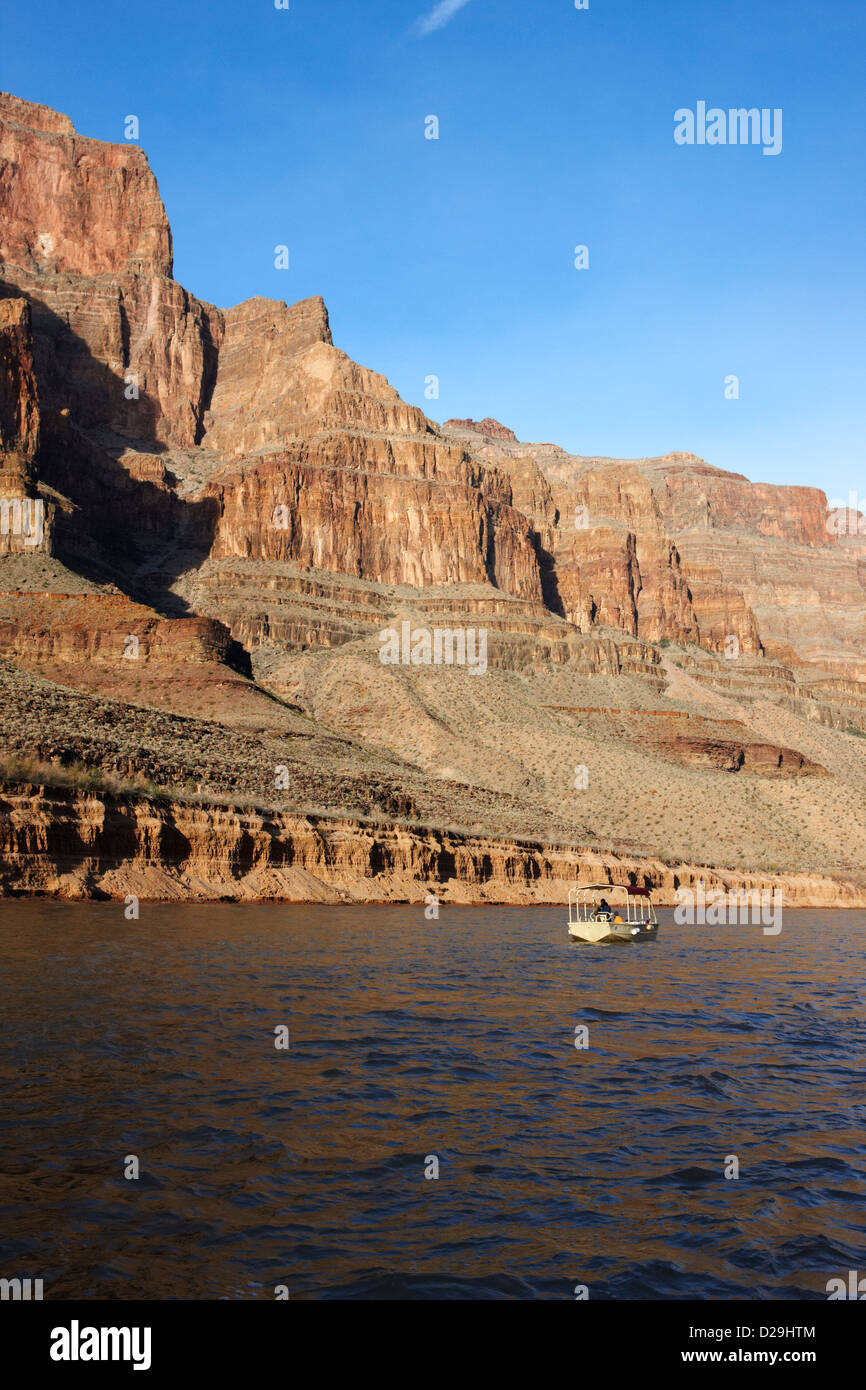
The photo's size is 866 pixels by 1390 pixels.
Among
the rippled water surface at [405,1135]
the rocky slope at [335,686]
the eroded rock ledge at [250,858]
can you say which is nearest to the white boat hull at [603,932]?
the eroded rock ledge at [250,858]

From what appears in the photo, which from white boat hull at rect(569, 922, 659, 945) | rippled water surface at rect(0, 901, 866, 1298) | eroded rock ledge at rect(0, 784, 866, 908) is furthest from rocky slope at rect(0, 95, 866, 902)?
rippled water surface at rect(0, 901, 866, 1298)

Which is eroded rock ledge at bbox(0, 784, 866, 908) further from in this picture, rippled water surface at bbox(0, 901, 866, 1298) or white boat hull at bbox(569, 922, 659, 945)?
white boat hull at bbox(569, 922, 659, 945)

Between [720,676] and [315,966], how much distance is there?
16697 cm

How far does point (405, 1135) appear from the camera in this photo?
39.9 feet

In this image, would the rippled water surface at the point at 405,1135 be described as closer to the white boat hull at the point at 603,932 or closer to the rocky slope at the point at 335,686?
the white boat hull at the point at 603,932

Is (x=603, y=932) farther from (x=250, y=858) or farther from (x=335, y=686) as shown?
(x=335, y=686)

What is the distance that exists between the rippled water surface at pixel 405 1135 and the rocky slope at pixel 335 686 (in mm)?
17849

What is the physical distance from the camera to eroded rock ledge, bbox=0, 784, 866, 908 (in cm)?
3488

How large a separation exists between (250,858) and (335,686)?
7079 centimetres

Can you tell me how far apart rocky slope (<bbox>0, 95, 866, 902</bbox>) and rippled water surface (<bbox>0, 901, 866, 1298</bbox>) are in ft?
58.6

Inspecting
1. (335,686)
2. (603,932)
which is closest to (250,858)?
(603,932)
